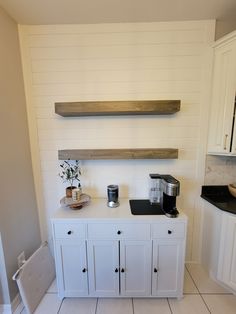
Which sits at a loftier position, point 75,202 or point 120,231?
point 75,202

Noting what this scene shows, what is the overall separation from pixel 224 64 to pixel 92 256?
2165 mm

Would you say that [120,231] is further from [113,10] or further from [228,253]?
[113,10]

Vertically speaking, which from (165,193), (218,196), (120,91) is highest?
(120,91)

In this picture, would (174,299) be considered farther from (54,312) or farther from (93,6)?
(93,6)

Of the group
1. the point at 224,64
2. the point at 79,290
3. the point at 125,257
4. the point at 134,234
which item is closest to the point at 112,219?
the point at 134,234

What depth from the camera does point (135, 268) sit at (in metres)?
1.57

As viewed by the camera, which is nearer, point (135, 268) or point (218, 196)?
point (135, 268)

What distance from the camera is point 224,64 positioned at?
159 centimetres

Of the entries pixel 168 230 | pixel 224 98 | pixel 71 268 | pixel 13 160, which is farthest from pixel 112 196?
pixel 224 98

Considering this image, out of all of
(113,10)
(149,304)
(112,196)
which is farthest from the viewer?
(112,196)

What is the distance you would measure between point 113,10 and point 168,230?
1983 millimetres

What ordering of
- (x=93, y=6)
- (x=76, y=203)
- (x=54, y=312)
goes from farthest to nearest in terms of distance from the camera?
(x=76, y=203) → (x=54, y=312) → (x=93, y=6)

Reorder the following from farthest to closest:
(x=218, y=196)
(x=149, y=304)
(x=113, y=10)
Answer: (x=218, y=196)
(x=149, y=304)
(x=113, y=10)

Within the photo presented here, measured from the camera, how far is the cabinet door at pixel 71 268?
1.55 m
